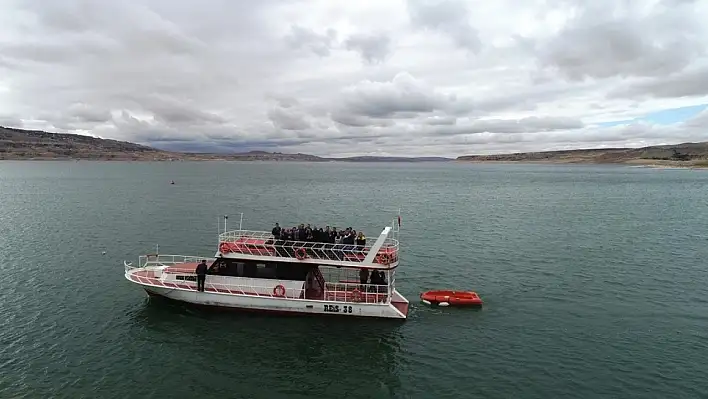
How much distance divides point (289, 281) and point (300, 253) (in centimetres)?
228

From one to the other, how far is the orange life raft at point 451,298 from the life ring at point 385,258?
493 cm

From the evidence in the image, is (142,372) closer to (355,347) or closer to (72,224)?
(355,347)

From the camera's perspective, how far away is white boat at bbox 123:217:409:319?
1288 inches

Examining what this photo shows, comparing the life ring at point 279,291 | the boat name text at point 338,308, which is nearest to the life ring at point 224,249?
the life ring at point 279,291

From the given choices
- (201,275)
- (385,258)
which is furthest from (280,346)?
(385,258)

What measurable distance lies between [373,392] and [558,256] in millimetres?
34212

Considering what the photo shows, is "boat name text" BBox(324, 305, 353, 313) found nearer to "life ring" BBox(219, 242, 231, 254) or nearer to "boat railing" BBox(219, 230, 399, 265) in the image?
"boat railing" BBox(219, 230, 399, 265)

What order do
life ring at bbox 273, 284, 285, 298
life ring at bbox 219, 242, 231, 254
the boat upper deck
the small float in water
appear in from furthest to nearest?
the small float in water, life ring at bbox 219, 242, 231, 254, life ring at bbox 273, 284, 285, 298, the boat upper deck

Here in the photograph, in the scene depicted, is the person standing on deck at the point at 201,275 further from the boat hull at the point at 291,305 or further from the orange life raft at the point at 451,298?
the orange life raft at the point at 451,298

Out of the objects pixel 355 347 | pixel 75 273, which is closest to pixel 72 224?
pixel 75 273

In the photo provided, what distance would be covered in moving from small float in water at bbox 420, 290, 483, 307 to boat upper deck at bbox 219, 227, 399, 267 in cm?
→ 453

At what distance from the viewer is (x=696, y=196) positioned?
379 ft

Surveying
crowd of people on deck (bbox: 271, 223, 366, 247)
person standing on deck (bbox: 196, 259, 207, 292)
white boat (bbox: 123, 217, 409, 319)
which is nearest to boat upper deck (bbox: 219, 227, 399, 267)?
white boat (bbox: 123, 217, 409, 319)

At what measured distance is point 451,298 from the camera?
35438 mm
